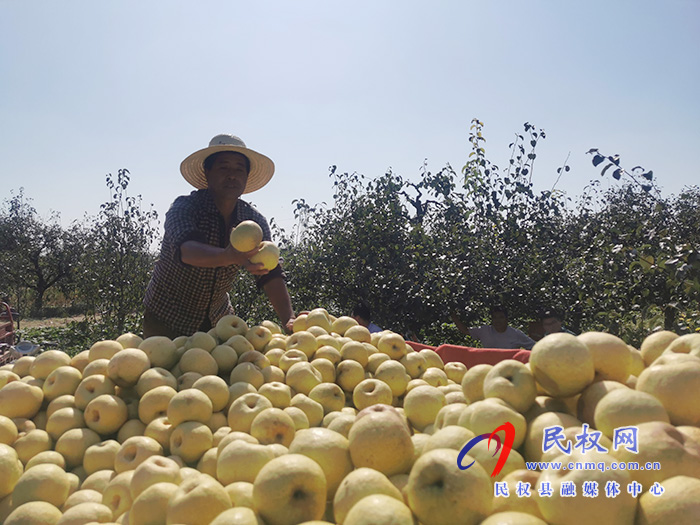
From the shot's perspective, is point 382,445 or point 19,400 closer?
point 382,445

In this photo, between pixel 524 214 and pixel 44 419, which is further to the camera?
pixel 524 214

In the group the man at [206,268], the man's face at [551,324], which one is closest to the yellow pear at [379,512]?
the man at [206,268]

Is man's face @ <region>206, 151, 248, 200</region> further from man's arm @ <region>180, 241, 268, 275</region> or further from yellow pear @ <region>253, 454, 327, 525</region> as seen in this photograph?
yellow pear @ <region>253, 454, 327, 525</region>

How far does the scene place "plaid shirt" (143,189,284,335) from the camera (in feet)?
12.5

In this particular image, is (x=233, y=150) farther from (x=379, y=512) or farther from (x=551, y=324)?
(x=551, y=324)

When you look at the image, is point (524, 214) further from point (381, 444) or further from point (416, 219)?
point (381, 444)

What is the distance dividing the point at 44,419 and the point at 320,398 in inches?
59.9

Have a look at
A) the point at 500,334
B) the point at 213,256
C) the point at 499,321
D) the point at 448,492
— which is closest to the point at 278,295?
the point at 213,256

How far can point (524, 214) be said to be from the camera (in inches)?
297

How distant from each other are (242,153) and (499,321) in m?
4.83

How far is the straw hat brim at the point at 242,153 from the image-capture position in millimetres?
3977

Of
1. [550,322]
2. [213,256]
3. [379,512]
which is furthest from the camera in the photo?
[550,322]

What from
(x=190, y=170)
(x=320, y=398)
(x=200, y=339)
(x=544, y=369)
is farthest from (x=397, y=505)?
(x=190, y=170)

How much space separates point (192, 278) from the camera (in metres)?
3.88
